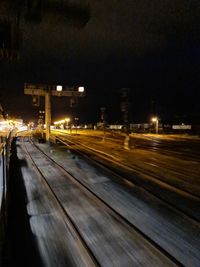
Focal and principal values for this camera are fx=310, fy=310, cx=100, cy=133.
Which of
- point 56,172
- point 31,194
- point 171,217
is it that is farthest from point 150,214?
point 56,172

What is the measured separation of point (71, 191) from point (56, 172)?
4137 millimetres

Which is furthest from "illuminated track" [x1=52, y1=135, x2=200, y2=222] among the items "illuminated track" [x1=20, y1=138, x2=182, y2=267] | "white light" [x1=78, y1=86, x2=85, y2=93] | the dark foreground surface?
"white light" [x1=78, y1=86, x2=85, y2=93]

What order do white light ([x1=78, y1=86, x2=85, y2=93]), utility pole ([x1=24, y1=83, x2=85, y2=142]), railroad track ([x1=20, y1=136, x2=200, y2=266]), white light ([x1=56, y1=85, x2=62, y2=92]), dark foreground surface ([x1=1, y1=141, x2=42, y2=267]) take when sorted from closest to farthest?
dark foreground surface ([x1=1, y1=141, x2=42, y2=267])
railroad track ([x1=20, y1=136, x2=200, y2=266])
utility pole ([x1=24, y1=83, x2=85, y2=142])
white light ([x1=56, y1=85, x2=62, y2=92])
white light ([x1=78, y1=86, x2=85, y2=93])

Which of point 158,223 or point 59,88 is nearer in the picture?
point 158,223

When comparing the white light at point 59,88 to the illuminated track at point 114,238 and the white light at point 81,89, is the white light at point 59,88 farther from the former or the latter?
the illuminated track at point 114,238

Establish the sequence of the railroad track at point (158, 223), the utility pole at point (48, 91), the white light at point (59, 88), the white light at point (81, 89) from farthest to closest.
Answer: the white light at point (81, 89), the white light at point (59, 88), the utility pole at point (48, 91), the railroad track at point (158, 223)

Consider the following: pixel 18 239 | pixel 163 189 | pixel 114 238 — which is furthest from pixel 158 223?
pixel 163 189

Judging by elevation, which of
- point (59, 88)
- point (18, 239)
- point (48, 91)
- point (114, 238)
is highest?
point (59, 88)

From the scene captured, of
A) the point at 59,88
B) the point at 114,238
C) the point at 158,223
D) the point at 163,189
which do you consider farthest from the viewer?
the point at 59,88

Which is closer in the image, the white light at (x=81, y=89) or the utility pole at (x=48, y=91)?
the utility pole at (x=48, y=91)

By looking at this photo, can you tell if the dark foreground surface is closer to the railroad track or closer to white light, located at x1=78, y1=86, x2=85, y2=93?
the railroad track

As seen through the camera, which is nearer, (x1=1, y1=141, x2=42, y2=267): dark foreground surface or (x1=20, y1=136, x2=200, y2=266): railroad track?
(x1=1, y1=141, x2=42, y2=267): dark foreground surface

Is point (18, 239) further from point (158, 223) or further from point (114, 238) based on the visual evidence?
point (158, 223)

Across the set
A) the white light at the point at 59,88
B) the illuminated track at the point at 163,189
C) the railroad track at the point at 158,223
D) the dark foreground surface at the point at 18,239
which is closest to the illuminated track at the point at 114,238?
the railroad track at the point at 158,223
